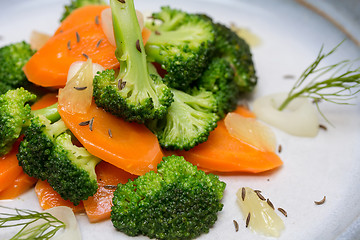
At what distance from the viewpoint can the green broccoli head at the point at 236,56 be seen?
358 cm

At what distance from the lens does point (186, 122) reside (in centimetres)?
300

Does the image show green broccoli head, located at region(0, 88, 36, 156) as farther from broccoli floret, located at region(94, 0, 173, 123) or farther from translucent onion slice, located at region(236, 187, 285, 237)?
translucent onion slice, located at region(236, 187, 285, 237)

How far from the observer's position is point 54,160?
2.64 meters

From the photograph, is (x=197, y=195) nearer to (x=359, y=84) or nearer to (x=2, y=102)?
(x=2, y=102)

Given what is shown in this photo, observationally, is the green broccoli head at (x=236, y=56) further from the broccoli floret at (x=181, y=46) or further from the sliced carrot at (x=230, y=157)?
the sliced carrot at (x=230, y=157)

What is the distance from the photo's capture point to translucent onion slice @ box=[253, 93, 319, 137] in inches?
135

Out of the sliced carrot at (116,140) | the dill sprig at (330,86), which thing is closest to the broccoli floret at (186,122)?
the sliced carrot at (116,140)

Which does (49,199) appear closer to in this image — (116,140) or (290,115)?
(116,140)

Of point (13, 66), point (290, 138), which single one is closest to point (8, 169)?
point (13, 66)

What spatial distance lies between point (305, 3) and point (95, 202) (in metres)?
3.24

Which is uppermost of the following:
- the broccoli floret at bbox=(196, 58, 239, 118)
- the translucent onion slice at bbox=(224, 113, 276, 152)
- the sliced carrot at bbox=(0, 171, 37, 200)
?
the broccoli floret at bbox=(196, 58, 239, 118)

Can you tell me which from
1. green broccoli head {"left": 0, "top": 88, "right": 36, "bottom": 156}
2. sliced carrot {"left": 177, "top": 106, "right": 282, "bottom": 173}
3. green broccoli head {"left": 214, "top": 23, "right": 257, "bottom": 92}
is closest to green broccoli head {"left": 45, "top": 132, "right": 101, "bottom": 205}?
green broccoli head {"left": 0, "top": 88, "right": 36, "bottom": 156}

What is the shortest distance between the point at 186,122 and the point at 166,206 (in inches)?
26.6

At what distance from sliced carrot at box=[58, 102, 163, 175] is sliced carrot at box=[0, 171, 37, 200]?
1.70 feet
